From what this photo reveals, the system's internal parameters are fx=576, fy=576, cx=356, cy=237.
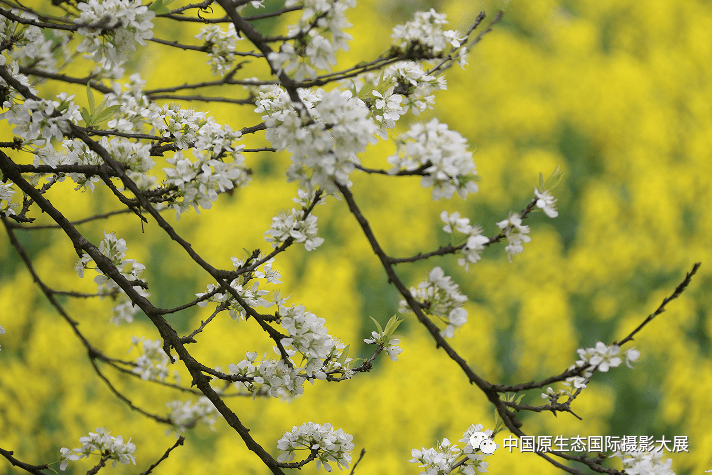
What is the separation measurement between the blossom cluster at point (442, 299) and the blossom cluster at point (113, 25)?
0.90 metres

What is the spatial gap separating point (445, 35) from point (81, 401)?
11.0 ft

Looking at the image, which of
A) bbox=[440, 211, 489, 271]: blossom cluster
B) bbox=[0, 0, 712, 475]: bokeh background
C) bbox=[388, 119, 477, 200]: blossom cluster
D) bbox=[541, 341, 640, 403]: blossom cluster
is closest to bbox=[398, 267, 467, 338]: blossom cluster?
bbox=[440, 211, 489, 271]: blossom cluster

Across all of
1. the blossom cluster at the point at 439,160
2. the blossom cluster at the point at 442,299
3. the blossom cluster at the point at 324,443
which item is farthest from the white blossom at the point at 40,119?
the blossom cluster at the point at 324,443

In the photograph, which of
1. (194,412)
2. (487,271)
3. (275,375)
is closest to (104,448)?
(275,375)

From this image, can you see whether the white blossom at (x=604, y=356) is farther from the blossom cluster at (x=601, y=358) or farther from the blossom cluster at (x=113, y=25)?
the blossom cluster at (x=113, y=25)

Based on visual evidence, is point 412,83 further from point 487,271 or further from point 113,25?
point 487,271

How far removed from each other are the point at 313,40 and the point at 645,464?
1.23 metres

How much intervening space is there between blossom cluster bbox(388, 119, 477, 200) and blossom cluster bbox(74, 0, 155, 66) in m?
0.73

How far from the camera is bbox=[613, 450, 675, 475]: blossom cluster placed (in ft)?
4.49

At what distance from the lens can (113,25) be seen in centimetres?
139

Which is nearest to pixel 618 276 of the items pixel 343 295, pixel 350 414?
pixel 343 295

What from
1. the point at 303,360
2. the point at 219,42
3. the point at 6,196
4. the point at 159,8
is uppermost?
the point at 219,42

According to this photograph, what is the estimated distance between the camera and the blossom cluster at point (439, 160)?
114 centimetres

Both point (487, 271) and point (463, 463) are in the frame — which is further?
point (487, 271)
